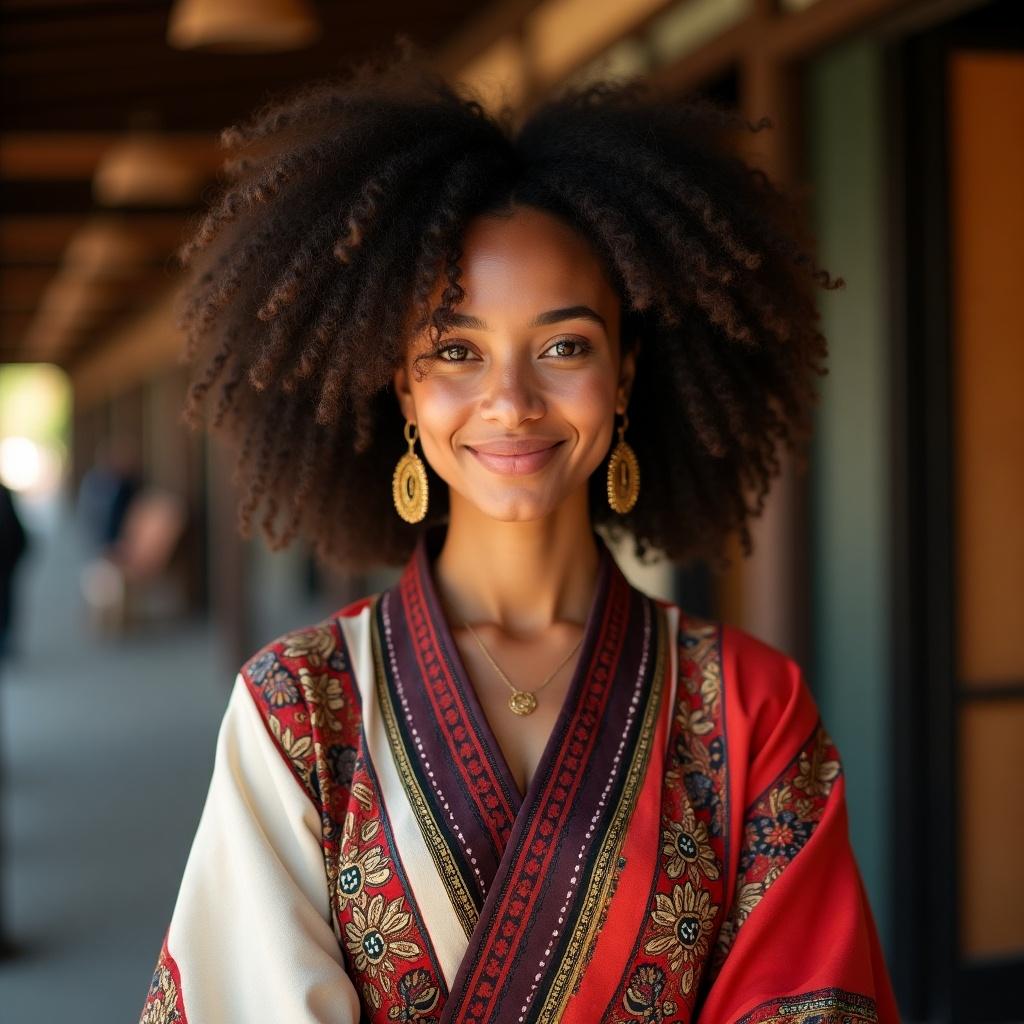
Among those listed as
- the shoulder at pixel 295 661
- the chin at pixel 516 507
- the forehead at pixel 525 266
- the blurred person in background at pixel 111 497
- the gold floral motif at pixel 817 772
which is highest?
the forehead at pixel 525 266

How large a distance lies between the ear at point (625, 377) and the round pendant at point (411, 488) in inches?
9.5

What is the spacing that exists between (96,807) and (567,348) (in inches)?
171

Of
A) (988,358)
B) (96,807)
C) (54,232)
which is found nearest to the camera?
(988,358)

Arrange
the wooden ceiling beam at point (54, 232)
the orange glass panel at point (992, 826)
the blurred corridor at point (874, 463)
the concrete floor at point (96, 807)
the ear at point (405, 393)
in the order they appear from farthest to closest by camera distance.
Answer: the wooden ceiling beam at point (54, 232)
the concrete floor at point (96, 807)
the orange glass panel at point (992, 826)
the blurred corridor at point (874, 463)
the ear at point (405, 393)

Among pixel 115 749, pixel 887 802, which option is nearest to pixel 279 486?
pixel 887 802

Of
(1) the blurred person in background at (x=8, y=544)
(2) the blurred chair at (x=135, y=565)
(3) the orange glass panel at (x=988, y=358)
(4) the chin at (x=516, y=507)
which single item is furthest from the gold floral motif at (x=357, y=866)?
→ (2) the blurred chair at (x=135, y=565)

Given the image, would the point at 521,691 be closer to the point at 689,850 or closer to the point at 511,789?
the point at 511,789

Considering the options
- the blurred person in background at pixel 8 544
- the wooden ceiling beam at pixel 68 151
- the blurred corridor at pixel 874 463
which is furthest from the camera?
the wooden ceiling beam at pixel 68 151

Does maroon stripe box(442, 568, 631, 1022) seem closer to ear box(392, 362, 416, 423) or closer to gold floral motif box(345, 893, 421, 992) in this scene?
gold floral motif box(345, 893, 421, 992)

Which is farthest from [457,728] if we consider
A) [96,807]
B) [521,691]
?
[96,807]

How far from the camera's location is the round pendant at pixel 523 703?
155 centimetres

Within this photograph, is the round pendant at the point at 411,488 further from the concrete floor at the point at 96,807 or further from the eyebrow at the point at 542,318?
the concrete floor at the point at 96,807

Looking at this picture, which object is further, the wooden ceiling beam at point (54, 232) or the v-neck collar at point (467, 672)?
the wooden ceiling beam at point (54, 232)

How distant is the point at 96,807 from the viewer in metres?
5.32
